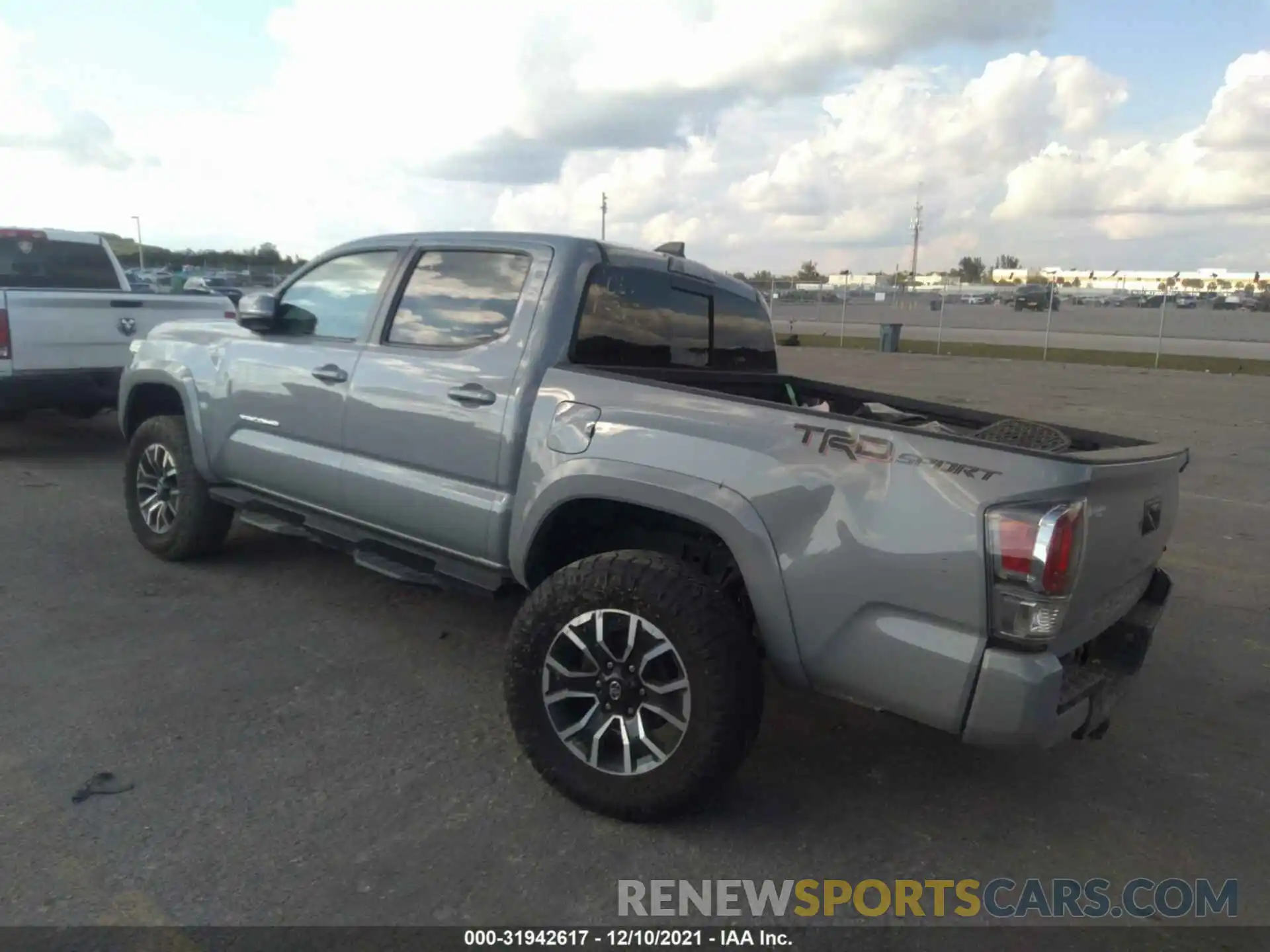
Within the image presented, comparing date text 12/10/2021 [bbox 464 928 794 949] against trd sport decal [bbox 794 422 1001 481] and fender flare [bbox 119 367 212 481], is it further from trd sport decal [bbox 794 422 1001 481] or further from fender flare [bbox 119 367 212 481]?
fender flare [bbox 119 367 212 481]

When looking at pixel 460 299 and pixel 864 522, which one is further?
pixel 460 299

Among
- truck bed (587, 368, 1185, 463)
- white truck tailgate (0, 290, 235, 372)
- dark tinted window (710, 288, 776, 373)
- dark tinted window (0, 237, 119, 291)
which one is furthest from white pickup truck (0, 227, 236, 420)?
truck bed (587, 368, 1185, 463)

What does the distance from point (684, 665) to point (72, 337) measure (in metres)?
6.85

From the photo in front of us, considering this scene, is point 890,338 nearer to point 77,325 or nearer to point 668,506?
point 77,325

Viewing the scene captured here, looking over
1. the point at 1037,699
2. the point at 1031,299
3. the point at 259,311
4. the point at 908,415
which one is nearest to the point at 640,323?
the point at 908,415

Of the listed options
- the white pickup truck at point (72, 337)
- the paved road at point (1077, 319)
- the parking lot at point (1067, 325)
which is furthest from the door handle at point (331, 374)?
the paved road at point (1077, 319)

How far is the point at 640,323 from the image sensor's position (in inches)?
157

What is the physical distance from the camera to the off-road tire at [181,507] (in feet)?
17.0

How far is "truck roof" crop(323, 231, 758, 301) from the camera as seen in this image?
3.80m

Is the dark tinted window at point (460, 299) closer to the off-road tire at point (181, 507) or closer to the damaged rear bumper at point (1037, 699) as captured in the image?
the off-road tire at point (181, 507)

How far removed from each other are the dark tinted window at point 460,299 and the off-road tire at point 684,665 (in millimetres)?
1176

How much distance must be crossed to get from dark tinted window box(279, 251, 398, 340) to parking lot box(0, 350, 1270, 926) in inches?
56.5

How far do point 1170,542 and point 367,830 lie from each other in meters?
5.82

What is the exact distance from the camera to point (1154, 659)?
461 centimetres
